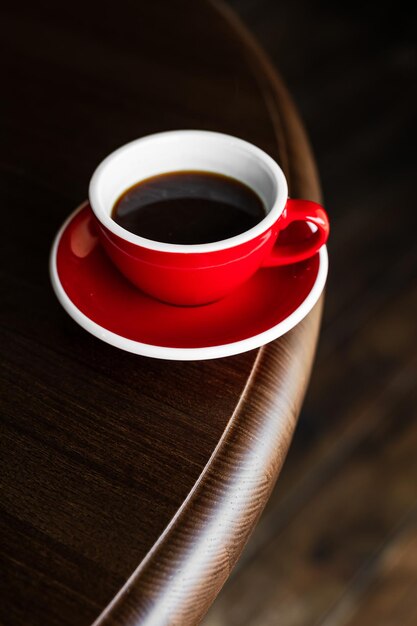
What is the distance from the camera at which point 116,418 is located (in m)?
0.35

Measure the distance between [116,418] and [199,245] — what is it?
98mm

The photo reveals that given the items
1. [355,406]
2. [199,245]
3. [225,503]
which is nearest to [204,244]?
[199,245]

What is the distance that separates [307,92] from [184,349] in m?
1.36

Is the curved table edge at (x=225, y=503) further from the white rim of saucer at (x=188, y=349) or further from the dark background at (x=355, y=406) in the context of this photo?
the dark background at (x=355, y=406)

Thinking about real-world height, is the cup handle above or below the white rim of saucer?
above

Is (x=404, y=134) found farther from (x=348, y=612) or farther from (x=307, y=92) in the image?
(x=348, y=612)

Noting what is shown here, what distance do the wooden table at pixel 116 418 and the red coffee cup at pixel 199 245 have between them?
0.14 ft

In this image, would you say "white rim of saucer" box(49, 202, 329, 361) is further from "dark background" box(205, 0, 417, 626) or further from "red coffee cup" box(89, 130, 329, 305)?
"dark background" box(205, 0, 417, 626)

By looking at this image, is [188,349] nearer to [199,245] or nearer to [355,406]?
[199,245]

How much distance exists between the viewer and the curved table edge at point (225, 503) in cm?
30

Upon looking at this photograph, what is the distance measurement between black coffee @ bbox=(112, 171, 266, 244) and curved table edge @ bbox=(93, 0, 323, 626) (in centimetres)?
7

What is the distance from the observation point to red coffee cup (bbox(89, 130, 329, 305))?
36 centimetres

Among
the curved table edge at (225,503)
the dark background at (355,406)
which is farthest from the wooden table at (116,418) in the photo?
the dark background at (355,406)

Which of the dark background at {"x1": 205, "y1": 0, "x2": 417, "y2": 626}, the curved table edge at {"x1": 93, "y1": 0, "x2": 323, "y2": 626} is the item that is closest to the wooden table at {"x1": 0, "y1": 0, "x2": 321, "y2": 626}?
the curved table edge at {"x1": 93, "y1": 0, "x2": 323, "y2": 626}
